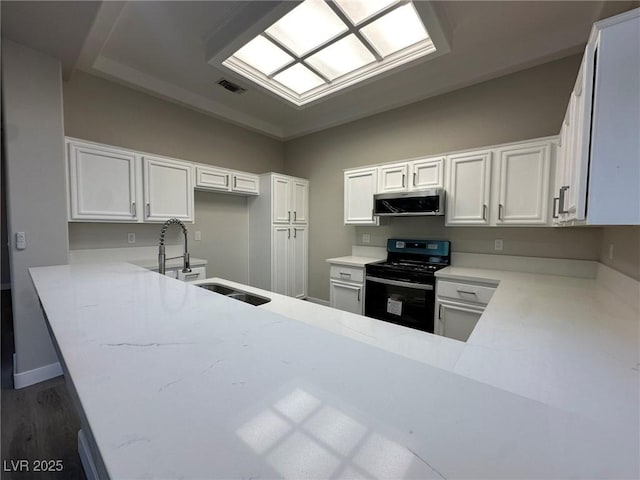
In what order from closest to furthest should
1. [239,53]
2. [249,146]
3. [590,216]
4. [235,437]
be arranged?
[235,437], [590,216], [239,53], [249,146]

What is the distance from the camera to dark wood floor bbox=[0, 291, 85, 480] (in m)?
1.43

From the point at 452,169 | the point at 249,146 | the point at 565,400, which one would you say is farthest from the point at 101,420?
the point at 249,146

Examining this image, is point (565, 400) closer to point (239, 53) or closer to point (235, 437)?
point (235, 437)

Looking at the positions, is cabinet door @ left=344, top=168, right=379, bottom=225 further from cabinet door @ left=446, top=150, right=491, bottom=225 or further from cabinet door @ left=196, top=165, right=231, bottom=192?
cabinet door @ left=196, top=165, right=231, bottom=192

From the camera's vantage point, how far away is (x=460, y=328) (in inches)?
90.3

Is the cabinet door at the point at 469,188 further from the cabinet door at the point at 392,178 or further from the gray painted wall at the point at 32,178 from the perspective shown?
the gray painted wall at the point at 32,178

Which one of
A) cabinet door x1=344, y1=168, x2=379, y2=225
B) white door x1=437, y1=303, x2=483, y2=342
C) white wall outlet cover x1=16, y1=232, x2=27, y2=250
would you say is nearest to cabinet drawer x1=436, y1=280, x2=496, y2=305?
white door x1=437, y1=303, x2=483, y2=342

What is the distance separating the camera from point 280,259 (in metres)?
3.86

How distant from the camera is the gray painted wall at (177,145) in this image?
2660 mm

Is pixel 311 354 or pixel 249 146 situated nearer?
pixel 311 354

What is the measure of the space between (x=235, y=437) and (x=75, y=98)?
11.7ft

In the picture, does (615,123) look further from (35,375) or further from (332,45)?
(35,375)

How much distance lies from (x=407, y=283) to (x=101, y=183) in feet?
9.84

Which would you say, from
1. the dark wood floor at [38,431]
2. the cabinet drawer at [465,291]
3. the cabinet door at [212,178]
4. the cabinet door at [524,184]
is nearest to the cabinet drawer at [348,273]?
the cabinet drawer at [465,291]
